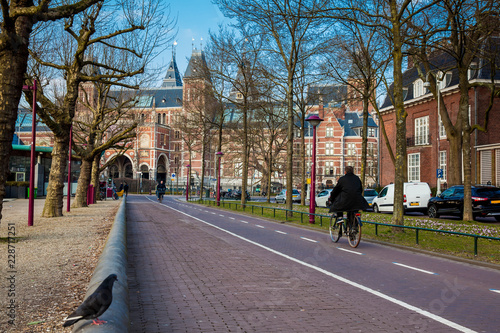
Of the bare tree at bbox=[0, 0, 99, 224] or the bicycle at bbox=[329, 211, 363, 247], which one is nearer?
the bare tree at bbox=[0, 0, 99, 224]

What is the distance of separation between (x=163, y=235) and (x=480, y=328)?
10.2m

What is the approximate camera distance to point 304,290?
251 inches

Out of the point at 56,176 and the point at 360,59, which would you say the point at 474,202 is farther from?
the point at 56,176

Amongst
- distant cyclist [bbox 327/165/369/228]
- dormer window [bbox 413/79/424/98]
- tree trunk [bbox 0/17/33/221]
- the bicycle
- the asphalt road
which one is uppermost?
dormer window [bbox 413/79/424/98]

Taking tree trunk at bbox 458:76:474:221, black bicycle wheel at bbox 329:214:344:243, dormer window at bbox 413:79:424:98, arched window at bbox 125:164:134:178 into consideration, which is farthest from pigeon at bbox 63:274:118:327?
arched window at bbox 125:164:134:178

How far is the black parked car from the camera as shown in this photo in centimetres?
1936

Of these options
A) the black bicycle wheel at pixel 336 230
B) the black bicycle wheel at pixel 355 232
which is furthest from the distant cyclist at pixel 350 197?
the black bicycle wheel at pixel 336 230

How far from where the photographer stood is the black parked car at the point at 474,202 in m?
19.4

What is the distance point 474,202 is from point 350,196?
1108 cm

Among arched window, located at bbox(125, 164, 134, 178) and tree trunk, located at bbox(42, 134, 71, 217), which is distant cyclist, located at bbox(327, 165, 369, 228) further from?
arched window, located at bbox(125, 164, 134, 178)

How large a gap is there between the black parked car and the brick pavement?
539 inches

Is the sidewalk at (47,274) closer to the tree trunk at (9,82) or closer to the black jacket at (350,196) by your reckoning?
the tree trunk at (9,82)

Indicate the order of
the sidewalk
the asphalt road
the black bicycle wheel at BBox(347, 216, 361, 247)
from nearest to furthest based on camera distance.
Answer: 1. the sidewalk
2. the asphalt road
3. the black bicycle wheel at BBox(347, 216, 361, 247)

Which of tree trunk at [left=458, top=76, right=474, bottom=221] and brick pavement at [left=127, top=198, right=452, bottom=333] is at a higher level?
tree trunk at [left=458, top=76, right=474, bottom=221]
